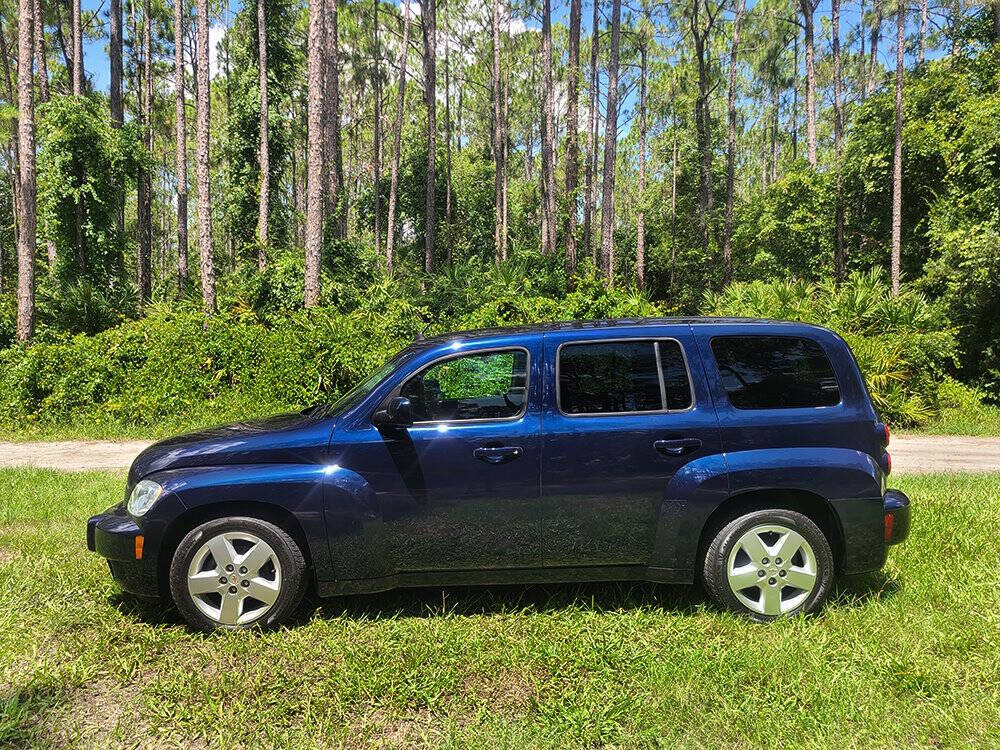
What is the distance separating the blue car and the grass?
0.28 meters

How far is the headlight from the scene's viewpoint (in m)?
3.61

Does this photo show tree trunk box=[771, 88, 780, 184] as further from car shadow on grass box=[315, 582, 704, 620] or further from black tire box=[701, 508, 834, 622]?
car shadow on grass box=[315, 582, 704, 620]

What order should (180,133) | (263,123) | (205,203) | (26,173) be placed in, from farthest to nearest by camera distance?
(180,133) < (263,123) < (205,203) < (26,173)

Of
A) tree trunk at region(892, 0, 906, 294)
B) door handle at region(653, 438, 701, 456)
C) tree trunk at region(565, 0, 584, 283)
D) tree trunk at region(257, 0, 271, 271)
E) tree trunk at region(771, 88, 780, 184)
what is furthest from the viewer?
tree trunk at region(771, 88, 780, 184)

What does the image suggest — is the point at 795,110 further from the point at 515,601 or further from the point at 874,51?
the point at 515,601

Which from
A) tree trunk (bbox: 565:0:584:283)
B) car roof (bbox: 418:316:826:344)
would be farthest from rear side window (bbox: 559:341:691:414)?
tree trunk (bbox: 565:0:584:283)

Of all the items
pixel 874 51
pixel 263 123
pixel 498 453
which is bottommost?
pixel 498 453

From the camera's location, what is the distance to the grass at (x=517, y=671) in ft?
9.05

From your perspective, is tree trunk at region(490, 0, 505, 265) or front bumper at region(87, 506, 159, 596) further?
tree trunk at region(490, 0, 505, 265)

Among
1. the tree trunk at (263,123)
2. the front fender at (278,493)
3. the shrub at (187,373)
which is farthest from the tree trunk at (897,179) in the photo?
the tree trunk at (263,123)

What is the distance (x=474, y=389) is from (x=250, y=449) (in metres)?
1.40

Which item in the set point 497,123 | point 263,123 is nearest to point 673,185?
point 497,123

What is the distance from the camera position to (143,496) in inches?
144

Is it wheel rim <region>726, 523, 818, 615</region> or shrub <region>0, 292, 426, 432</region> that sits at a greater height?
shrub <region>0, 292, 426, 432</region>
